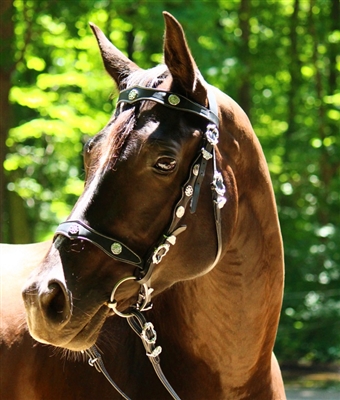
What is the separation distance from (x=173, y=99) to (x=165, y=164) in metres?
0.26

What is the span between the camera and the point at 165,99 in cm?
265

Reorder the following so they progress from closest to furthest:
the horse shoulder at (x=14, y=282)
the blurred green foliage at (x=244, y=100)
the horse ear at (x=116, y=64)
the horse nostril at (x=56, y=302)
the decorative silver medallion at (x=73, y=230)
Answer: the horse nostril at (x=56, y=302) → the decorative silver medallion at (x=73, y=230) → the horse ear at (x=116, y=64) → the horse shoulder at (x=14, y=282) → the blurred green foliage at (x=244, y=100)

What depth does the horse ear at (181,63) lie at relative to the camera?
2.54 metres

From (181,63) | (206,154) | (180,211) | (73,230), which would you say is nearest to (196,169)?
(206,154)

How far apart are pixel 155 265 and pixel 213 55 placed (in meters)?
8.16

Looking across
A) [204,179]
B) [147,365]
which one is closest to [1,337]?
[147,365]

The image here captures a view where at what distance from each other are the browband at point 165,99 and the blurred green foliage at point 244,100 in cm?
540

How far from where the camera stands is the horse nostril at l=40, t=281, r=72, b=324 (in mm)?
2342

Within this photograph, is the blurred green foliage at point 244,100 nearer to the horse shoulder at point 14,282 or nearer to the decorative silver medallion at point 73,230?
the horse shoulder at point 14,282

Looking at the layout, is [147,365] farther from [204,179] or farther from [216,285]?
[204,179]

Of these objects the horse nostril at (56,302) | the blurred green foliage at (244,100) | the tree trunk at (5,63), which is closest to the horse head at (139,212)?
the horse nostril at (56,302)

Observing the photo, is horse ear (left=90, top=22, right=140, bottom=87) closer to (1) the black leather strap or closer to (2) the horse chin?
(1) the black leather strap

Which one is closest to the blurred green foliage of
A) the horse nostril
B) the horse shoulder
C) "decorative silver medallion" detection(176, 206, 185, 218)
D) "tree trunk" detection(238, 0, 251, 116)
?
"tree trunk" detection(238, 0, 251, 116)

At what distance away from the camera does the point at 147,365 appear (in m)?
2.94
